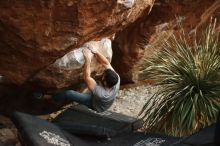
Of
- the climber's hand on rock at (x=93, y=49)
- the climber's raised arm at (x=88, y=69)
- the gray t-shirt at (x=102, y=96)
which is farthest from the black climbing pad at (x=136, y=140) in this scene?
the climber's hand on rock at (x=93, y=49)

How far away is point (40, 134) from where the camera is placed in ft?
20.5

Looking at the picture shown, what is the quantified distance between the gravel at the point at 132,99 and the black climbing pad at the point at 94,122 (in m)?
1.43

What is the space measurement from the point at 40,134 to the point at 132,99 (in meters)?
4.13

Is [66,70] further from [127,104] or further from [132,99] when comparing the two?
[132,99]

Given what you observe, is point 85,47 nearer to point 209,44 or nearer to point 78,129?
point 78,129

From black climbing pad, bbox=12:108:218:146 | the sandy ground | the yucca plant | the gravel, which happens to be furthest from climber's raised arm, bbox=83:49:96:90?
the gravel

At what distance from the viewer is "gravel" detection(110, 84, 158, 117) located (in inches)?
377

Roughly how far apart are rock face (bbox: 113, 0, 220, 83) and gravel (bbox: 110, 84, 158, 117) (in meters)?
0.30

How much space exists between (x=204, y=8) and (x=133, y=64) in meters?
1.82

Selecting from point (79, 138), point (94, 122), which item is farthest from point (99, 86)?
point (79, 138)

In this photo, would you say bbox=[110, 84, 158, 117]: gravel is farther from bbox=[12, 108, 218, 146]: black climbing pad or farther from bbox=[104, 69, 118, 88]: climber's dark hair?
bbox=[12, 108, 218, 146]: black climbing pad

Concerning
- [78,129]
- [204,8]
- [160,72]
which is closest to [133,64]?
[204,8]

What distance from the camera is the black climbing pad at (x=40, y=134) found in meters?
6.11

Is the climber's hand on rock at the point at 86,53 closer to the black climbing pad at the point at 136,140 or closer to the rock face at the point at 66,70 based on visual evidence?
the rock face at the point at 66,70
